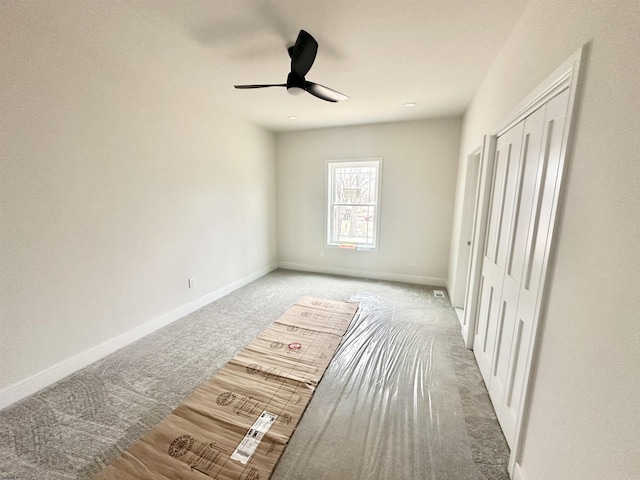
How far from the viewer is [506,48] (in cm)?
190

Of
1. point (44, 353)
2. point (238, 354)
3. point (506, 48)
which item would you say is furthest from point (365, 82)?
point (44, 353)

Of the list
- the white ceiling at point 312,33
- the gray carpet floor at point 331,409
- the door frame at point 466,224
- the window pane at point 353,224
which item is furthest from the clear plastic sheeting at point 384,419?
the white ceiling at point 312,33

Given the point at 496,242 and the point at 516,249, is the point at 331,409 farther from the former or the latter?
the point at 496,242

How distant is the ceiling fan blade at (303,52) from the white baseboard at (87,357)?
285 centimetres

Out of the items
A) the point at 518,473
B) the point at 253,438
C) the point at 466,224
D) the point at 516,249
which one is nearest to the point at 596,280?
the point at 516,249

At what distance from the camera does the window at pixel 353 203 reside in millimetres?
4543

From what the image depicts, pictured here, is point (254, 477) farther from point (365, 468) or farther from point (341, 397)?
point (341, 397)

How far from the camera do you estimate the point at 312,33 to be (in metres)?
1.88

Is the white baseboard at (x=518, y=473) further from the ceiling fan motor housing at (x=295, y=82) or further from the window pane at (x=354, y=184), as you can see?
the window pane at (x=354, y=184)

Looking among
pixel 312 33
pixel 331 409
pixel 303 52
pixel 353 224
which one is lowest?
pixel 331 409

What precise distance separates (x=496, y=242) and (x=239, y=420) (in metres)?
2.26

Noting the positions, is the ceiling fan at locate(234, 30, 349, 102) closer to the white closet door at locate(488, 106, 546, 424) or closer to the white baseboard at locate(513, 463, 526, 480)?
the white closet door at locate(488, 106, 546, 424)

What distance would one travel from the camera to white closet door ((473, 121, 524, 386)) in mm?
1780

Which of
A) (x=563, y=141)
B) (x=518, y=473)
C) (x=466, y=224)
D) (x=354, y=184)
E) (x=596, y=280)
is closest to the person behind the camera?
(x=596, y=280)
